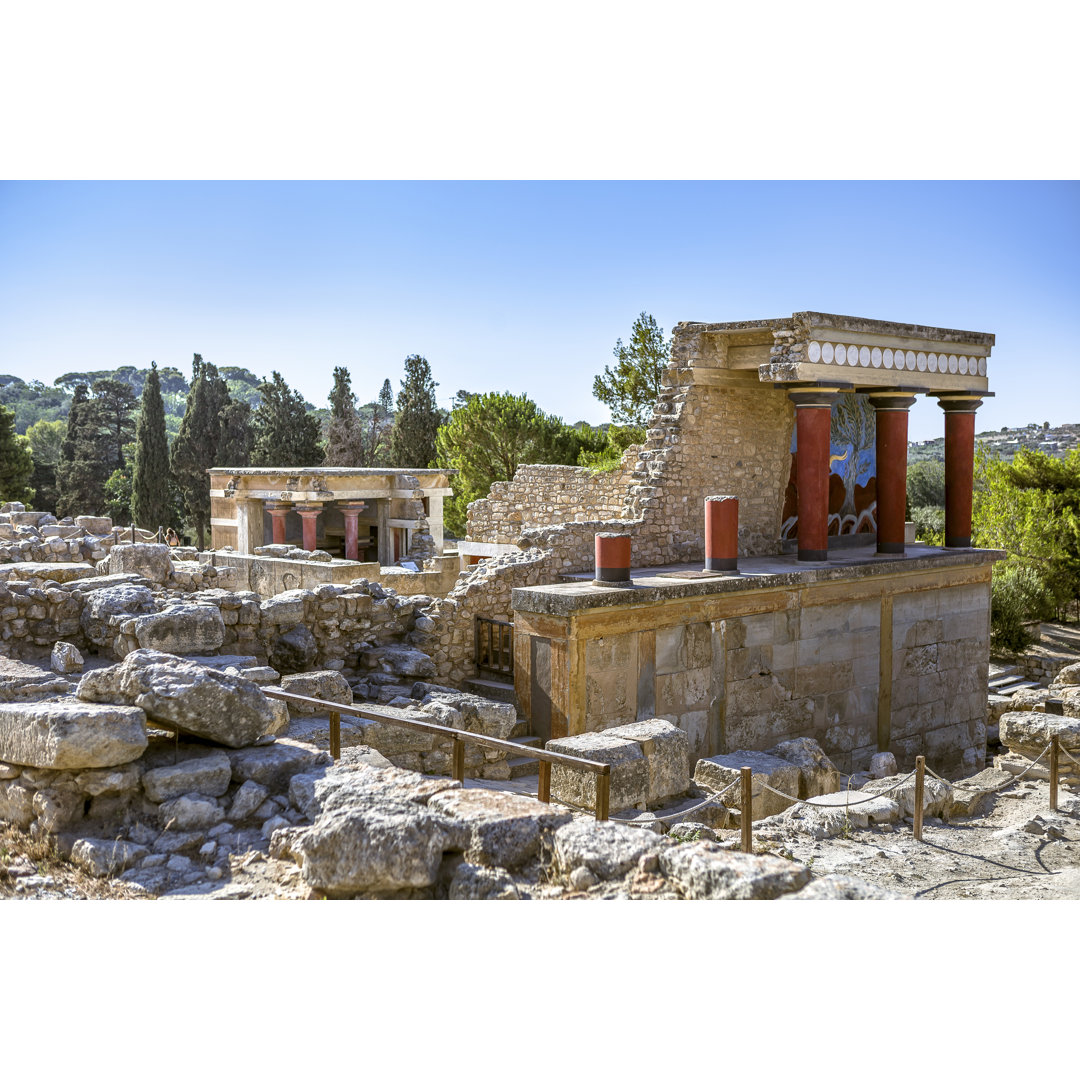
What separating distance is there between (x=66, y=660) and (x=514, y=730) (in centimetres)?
396

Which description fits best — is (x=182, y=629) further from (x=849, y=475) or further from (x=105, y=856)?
(x=849, y=475)

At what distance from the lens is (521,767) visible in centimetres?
897

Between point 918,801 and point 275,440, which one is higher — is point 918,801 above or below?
below

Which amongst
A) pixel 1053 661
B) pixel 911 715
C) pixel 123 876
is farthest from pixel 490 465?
pixel 123 876

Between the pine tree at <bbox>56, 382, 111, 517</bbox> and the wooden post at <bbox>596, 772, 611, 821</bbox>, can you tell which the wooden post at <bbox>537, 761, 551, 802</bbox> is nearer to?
the wooden post at <bbox>596, 772, 611, 821</bbox>

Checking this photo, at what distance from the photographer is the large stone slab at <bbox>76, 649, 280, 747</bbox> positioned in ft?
17.3

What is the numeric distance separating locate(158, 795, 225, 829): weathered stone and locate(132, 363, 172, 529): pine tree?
36907mm

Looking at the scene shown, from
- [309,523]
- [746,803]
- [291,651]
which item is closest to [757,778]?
[746,803]

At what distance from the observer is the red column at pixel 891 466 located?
1362 centimetres

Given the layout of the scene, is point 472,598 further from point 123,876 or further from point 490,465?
point 490,465

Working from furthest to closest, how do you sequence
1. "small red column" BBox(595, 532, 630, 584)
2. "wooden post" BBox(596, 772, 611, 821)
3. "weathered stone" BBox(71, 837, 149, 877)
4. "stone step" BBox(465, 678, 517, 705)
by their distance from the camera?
"stone step" BBox(465, 678, 517, 705), "small red column" BBox(595, 532, 630, 584), "wooden post" BBox(596, 772, 611, 821), "weathered stone" BBox(71, 837, 149, 877)

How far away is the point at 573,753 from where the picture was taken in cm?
748

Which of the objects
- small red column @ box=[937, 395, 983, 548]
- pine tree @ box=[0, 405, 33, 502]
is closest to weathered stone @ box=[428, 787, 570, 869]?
small red column @ box=[937, 395, 983, 548]

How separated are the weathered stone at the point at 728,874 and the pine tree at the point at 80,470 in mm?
44371
